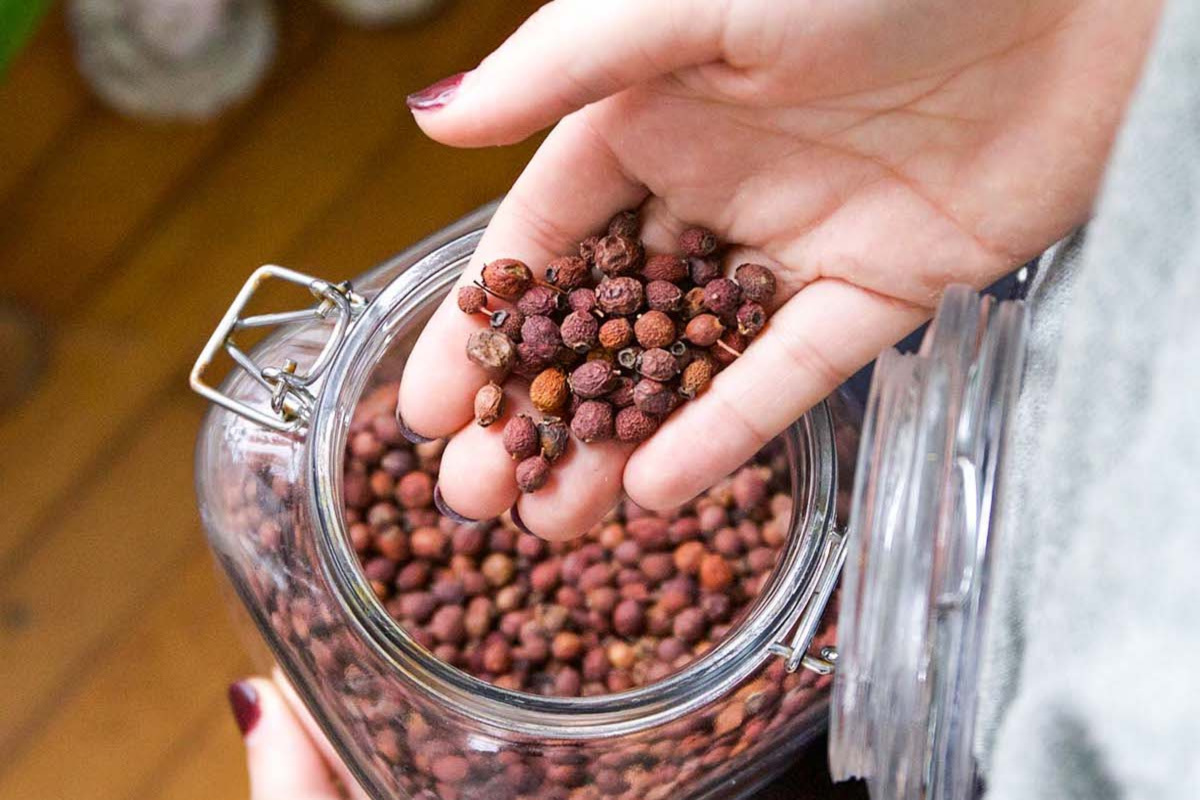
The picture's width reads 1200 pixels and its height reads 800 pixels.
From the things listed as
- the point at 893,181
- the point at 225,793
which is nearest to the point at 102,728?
the point at 225,793

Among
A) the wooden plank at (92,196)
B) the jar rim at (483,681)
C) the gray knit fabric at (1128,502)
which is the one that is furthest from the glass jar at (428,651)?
the wooden plank at (92,196)

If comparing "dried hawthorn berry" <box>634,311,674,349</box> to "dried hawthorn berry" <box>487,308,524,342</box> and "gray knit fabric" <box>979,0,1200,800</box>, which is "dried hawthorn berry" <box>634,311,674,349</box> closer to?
"dried hawthorn berry" <box>487,308,524,342</box>

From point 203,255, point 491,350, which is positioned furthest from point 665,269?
point 203,255

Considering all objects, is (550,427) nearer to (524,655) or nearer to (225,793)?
(524,655)

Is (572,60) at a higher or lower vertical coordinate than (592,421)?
higher

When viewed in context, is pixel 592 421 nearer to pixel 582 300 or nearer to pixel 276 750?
pixel 582 300

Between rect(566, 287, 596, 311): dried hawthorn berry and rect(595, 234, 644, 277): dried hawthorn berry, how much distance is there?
2 cm

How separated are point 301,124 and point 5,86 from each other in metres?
0.29

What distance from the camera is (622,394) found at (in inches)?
33.0

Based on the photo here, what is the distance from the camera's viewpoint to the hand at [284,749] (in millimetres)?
945

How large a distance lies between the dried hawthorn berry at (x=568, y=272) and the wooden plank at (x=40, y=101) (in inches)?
25.7

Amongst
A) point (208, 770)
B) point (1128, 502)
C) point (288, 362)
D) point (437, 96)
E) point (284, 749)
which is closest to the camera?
point (1128, 502)

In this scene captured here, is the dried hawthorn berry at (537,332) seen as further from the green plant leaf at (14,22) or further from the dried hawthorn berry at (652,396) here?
the green plant leaf at (14,22)

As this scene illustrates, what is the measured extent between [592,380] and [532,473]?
0.07 meters
